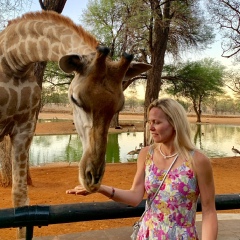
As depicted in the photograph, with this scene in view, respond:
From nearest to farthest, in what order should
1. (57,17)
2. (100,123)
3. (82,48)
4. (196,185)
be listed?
(196,185) < (100,123) < (82,48) < (57,17)

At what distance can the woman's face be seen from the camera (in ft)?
5.70

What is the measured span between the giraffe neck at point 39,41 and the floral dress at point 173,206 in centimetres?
101

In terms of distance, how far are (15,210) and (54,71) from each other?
62.2ft

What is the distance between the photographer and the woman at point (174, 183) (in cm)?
168

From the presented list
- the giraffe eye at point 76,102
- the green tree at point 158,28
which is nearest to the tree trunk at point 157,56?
the green tree at point 158,28

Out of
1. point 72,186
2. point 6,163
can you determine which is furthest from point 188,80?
point 6,163

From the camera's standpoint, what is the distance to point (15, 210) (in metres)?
1.52

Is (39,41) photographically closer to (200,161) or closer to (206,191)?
(200,161)

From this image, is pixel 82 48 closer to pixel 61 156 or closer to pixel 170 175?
pixel 170 175

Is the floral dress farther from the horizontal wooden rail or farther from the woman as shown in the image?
the horizontal wooden rail

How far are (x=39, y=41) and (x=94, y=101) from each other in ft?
3.66

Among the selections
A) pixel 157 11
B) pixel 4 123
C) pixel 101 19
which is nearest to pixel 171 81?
pixel 101 19

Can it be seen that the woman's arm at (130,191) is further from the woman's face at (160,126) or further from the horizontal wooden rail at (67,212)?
the woman's face at (160,126)

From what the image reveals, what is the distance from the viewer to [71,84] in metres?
2.01
